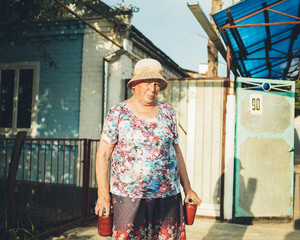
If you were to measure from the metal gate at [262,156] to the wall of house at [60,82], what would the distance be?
12.0 feet

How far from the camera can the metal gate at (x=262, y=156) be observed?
18.8ft

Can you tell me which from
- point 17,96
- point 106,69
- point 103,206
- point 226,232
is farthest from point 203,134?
point 17,96

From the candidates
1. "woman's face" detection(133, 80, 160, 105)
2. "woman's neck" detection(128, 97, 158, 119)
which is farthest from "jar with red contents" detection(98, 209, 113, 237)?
"woman's face" detection(133, 80, 160, 105)

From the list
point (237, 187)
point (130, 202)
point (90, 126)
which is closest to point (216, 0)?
point (90, 126)

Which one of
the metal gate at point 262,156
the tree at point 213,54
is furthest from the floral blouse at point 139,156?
the tree at point 213,54

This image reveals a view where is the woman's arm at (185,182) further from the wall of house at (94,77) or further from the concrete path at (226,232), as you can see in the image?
the wall of house at (94,77)

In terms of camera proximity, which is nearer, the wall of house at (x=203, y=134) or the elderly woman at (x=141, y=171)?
the elderly woman at (x=141, y=171)

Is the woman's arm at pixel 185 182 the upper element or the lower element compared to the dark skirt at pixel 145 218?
upper

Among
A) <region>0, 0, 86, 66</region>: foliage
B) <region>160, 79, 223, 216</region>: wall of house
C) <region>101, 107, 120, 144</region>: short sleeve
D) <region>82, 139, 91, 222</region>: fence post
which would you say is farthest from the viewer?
<region>0, 0, 86, 66</region>: foliage

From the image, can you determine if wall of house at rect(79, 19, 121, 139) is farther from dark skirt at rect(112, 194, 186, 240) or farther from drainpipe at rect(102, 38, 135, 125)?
dark skirt at rect(112, 194, 186, 240)

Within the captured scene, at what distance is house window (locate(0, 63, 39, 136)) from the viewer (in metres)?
7.87

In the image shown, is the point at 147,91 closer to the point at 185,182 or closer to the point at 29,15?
the point at 185,182

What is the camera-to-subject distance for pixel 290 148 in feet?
19.0

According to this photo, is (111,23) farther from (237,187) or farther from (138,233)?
(138,233)
